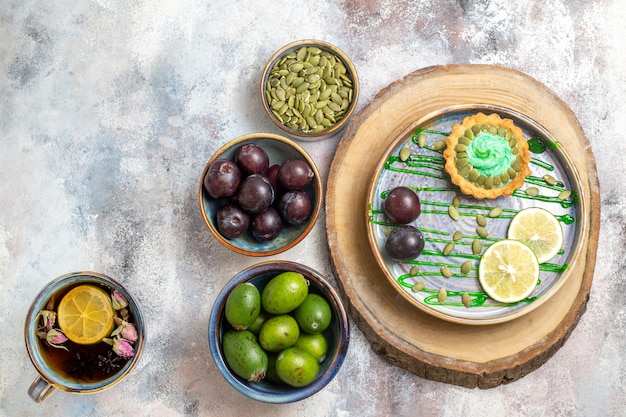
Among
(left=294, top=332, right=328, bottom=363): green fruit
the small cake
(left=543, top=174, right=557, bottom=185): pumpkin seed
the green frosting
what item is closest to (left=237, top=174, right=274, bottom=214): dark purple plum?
(left=294, top=332, right=328, bottom=363): green fruit

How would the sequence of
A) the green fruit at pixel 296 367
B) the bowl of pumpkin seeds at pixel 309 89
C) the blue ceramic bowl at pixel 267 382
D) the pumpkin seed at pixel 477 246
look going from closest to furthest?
the green fruit at pixel 296 367 → the blue ceramic bowl at pixel 267 382 → the pumpkin seed at pixel 477 246 → the bowl of pumpkin seeds at pixel 309 89

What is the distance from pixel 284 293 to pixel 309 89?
40.8 inches

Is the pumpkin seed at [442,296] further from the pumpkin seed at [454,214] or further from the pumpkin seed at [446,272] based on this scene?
the pumpkin seed at [454,214]

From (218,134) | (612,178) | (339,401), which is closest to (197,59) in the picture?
(218,134)

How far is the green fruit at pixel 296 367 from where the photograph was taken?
2469 mm

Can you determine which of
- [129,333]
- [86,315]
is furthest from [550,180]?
[86,315]

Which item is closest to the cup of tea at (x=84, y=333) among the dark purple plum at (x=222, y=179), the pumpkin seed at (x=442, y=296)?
the dark purple plum at (x=222, y=179)

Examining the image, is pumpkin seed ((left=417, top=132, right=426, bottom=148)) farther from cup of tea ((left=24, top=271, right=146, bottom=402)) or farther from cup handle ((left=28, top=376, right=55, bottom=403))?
cup handle ((left=28, top=376, right=55, bottom=403))

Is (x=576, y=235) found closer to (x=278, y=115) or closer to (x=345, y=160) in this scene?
(x=345, y=160)

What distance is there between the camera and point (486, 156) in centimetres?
275

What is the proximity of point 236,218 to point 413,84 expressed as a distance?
3.48 ft

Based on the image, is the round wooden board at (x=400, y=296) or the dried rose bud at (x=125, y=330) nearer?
the dried rose bud at (x=125, y=330)

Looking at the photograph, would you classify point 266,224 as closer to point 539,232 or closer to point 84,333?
point 84,333

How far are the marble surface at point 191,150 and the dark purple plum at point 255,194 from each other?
0.42m
